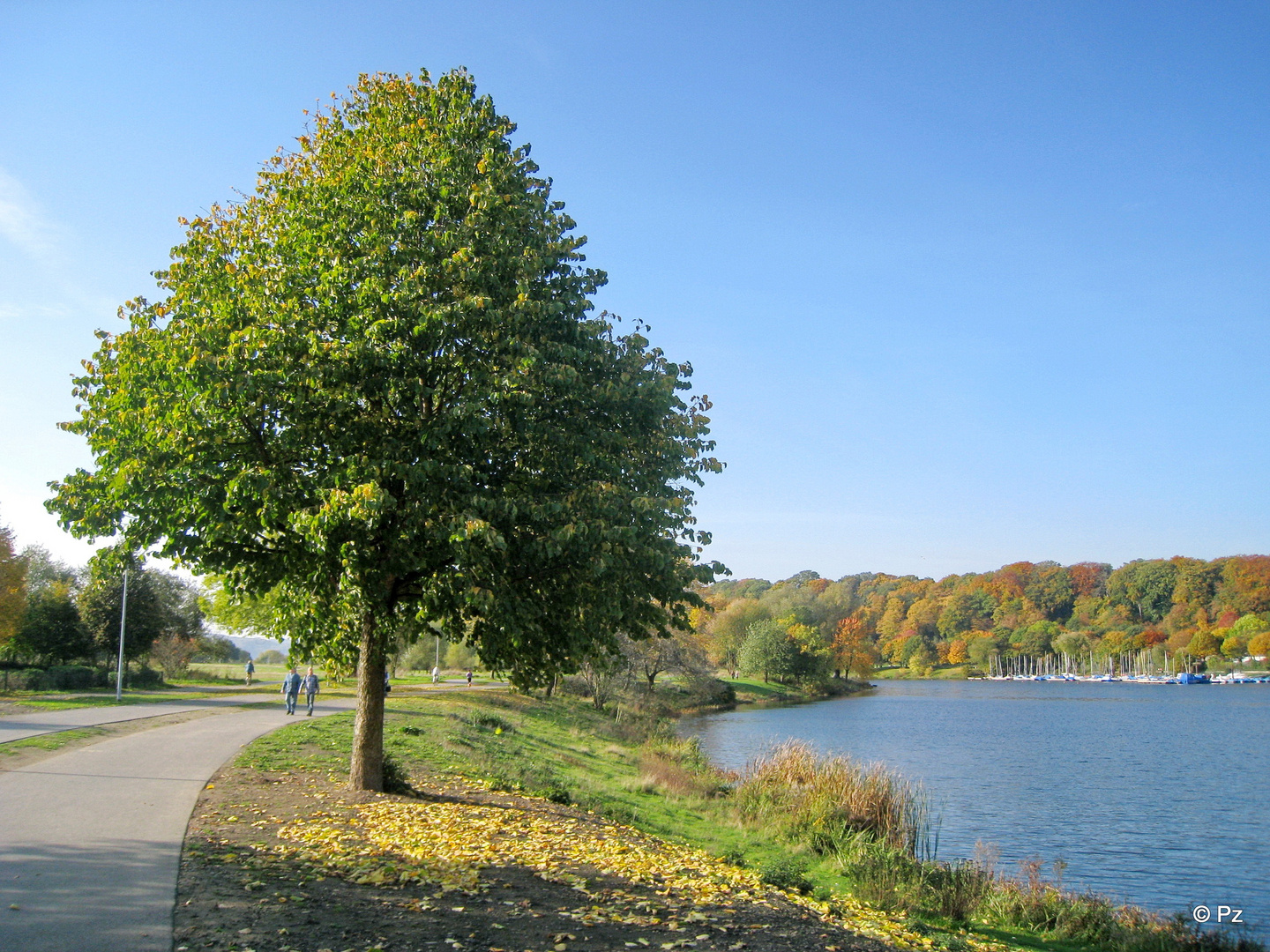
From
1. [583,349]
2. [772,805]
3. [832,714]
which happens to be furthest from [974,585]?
[583,349]

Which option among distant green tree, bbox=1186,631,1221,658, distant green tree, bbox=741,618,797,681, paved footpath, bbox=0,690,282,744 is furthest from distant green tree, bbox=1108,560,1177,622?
paved footpath, bbox=0,690,282,744

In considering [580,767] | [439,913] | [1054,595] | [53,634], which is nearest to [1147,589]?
[1054,595]

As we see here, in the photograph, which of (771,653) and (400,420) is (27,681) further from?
(771,653)

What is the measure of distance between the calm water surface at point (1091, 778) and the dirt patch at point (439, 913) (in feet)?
37.1

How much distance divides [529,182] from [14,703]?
25.8m

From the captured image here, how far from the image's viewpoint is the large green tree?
1102 cm

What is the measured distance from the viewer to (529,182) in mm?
13508

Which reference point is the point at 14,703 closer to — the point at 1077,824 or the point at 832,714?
the point at 1077,824

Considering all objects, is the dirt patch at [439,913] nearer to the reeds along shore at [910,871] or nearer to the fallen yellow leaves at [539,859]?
the fallen yellow leaves at [539,859]

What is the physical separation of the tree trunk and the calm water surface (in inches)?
487

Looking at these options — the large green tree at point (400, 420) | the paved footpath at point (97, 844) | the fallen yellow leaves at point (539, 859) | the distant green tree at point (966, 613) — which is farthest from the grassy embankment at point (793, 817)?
the distant green tree at point (966, 613)

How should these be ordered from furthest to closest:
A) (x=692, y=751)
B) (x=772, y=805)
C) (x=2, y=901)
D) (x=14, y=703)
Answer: (x=692, y=751) < (x=14, y=703) < (x=772, y=805) < (x=2, y=901)

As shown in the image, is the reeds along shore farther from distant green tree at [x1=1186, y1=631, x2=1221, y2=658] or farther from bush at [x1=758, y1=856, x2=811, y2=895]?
distant green tree at [x1=1186, y1=631, x2=1221, y2=658]

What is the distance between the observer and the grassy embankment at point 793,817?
42.3 feet
